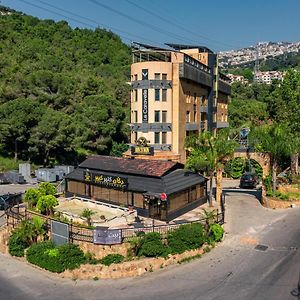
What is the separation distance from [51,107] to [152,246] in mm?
46257

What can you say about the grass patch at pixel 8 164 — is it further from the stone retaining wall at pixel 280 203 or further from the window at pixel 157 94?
the stone retaining wall at pixel 280 203

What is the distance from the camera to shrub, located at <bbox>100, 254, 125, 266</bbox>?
23.5 meters

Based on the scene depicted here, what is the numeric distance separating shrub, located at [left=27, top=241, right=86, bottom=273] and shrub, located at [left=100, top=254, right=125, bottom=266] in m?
1.35

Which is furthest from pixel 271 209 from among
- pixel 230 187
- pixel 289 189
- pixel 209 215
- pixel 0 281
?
pixel 0 281

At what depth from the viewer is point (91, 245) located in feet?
80.6

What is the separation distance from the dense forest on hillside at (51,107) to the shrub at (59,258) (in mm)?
32142

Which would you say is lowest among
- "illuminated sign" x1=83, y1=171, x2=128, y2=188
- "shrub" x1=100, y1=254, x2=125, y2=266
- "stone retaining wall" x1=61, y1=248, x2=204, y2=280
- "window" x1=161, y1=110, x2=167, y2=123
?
"stone retaining wall" x1=61, y1=248, x2=204, y2=280

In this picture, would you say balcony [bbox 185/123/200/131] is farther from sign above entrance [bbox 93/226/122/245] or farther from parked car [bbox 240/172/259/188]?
sign above entrance [bbox 93/226/122/245]

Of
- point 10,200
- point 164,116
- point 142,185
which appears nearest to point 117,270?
point 142,185

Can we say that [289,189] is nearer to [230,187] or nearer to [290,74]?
[230,187]

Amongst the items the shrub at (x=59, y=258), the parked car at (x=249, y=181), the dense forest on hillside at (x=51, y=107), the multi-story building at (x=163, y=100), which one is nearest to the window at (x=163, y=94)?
the multi-story building at (x=163, y=100)

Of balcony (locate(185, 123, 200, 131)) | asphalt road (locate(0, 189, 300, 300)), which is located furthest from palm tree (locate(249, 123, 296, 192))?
balcony (locate(185, 123, 200, 131))

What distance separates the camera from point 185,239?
24.8m

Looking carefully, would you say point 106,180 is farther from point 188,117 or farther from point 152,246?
point 188,117
